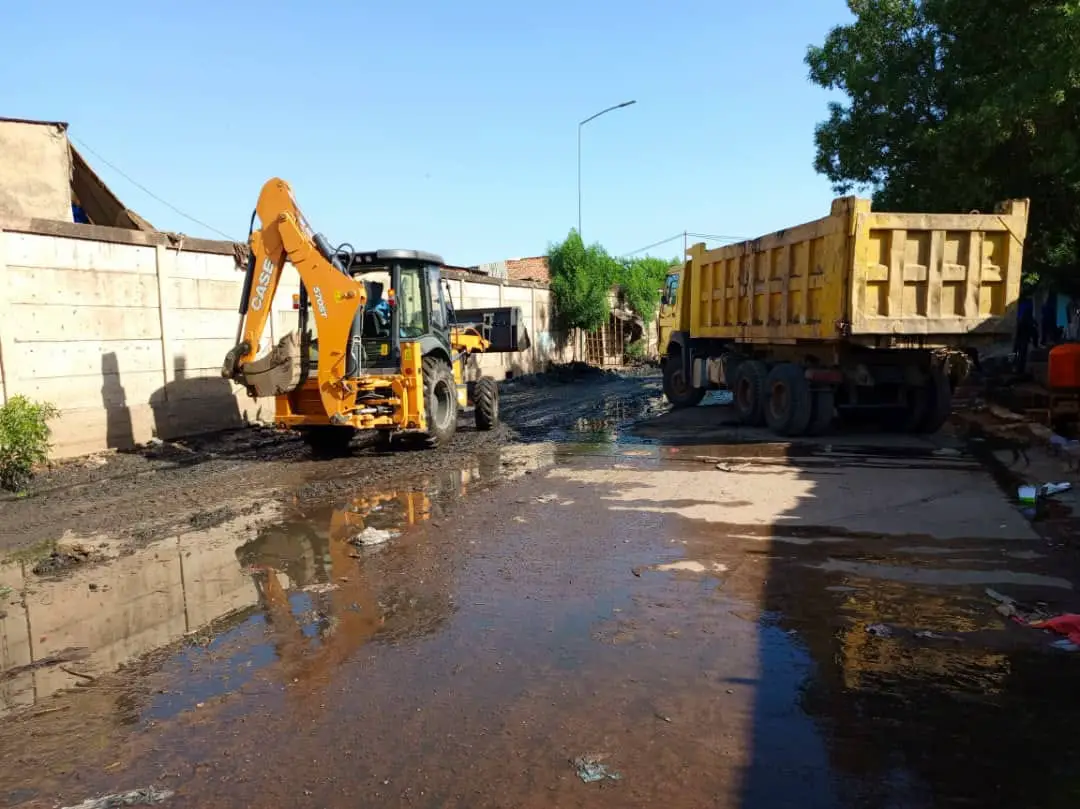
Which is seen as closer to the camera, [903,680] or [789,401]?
[903,680]

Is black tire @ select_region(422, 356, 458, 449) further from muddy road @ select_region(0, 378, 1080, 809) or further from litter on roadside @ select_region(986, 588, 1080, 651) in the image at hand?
litter on roadside @ select_region(986, 588, 1080, 651)

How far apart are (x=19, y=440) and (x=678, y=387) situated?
11412mm

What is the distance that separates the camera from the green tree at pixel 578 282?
26891 millimetres

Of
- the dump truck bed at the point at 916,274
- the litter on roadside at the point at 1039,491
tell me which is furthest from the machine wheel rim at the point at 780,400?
the litter on roadside at the point at 1039,491

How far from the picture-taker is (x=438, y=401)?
435 inches

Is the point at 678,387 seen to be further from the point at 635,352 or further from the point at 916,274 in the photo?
the point at 635,352

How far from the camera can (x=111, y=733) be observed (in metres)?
3.45

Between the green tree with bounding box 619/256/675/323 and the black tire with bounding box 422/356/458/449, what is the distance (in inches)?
803

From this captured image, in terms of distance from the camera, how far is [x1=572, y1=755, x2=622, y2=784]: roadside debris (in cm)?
308

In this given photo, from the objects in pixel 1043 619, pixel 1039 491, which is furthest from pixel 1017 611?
pixel 1039 491

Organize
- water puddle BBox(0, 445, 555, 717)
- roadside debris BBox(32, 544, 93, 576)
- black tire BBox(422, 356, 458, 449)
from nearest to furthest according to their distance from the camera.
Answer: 1. water puddle BBox(0, 445, 555, 717)
2. roadside debris BBox(32, 544, 93, 576)
3. black tire BBox(422, 356, 458, 449)

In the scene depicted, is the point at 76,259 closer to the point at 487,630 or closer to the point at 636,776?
the point at 487,630

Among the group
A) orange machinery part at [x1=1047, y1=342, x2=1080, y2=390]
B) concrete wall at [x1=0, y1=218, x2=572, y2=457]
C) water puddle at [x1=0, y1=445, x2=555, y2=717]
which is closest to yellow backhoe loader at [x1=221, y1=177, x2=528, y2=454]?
concrete wall at [x1=0, y1=218, x2=572, y2=457]

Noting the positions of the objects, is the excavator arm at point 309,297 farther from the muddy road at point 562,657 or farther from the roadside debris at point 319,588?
the roadside debris at point 319,588
